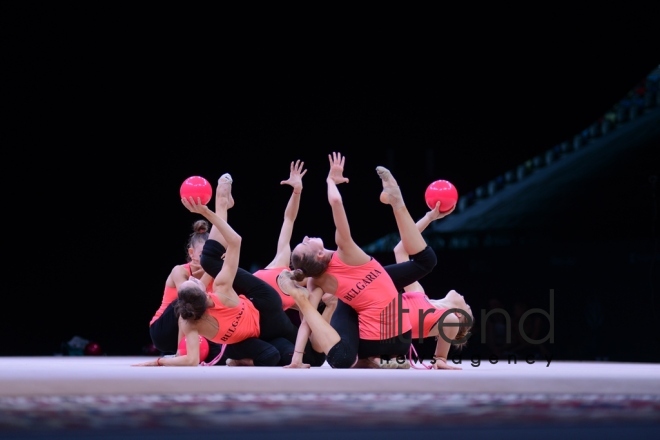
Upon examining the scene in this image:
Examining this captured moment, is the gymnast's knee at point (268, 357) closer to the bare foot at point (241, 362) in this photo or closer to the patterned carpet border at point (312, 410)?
the bare foot at point (241, 362)

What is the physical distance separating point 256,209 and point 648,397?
401cm

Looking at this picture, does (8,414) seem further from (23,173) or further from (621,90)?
(621,90)

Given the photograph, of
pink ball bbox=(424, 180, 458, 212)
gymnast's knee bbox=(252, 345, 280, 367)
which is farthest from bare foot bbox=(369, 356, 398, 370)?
pink ball bbox=(424, 180, 458, 212)

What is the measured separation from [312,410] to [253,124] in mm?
4083

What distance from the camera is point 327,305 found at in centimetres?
335

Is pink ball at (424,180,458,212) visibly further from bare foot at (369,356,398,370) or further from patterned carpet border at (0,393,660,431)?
patterned carpet border at (0,393,660,431)

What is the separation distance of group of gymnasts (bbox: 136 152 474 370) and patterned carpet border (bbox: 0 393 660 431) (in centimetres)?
87

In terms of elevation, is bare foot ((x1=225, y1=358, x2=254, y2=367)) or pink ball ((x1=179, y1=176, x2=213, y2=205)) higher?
pink ball ((x1=179, y1=176, x2=213, y2=205))

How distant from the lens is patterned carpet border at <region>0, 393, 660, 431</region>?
1.70 m

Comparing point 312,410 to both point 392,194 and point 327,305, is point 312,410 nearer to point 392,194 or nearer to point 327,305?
point 392,194

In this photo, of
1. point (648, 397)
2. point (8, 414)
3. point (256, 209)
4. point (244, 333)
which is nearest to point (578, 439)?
point (648, 397)

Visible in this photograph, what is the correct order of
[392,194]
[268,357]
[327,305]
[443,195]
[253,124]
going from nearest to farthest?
[392,194] → [268,357] → [443,195] → [327,305] → [253,124]

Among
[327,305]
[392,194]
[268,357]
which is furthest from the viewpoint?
[327,305]

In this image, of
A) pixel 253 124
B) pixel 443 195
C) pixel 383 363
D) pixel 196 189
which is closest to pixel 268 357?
pixel 383 363
